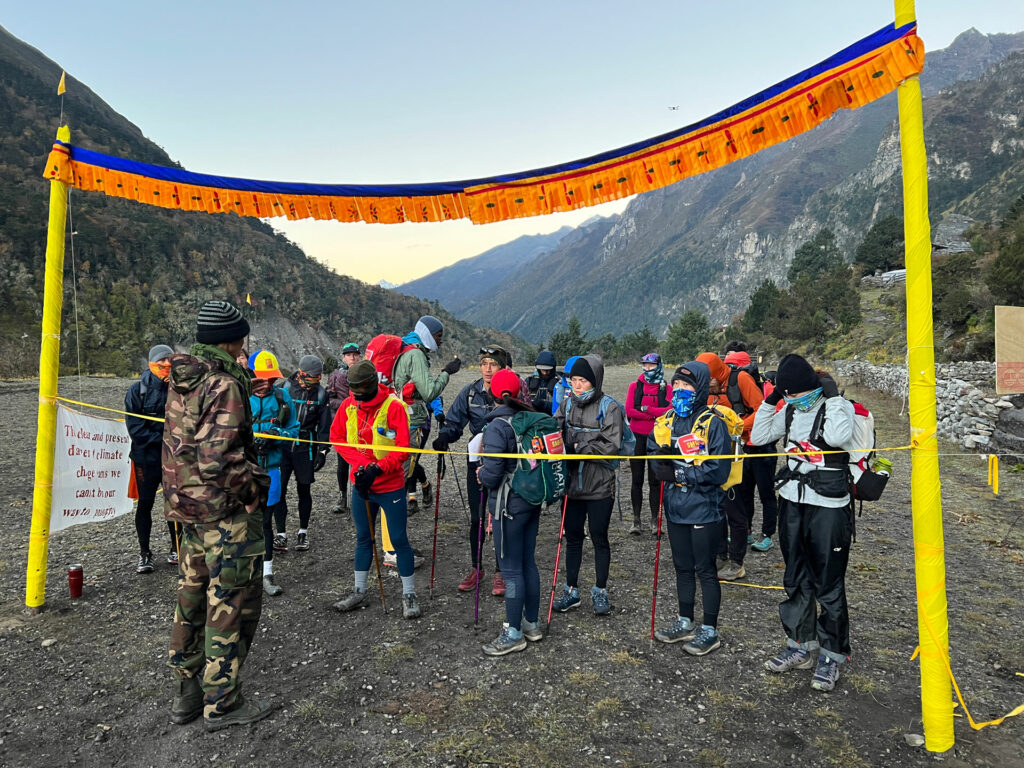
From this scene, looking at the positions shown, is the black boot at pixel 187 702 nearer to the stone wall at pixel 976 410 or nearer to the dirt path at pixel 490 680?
the dirt path at pixel 490 680

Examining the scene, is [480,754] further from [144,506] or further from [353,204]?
[353,204]

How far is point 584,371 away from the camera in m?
4.86

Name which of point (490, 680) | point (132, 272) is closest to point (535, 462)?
point (490, 680)

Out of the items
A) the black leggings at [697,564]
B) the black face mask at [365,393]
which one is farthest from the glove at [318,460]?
the black leggings at [697,564]

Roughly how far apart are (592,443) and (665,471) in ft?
2.35

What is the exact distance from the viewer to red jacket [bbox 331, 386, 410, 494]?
4586mm

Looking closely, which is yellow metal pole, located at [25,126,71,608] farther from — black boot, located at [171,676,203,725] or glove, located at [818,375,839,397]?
glove, located at [818,375,839,397]

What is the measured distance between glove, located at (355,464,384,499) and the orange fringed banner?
2.98m

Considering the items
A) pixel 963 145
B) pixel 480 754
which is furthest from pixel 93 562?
pixel 963 145

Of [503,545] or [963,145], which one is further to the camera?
[963,145]

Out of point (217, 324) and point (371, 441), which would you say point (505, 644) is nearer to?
point (371, 441)

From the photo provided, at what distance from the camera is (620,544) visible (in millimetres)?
6910

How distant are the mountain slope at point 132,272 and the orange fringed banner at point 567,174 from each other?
28331 mm

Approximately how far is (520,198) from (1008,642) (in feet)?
19.2
